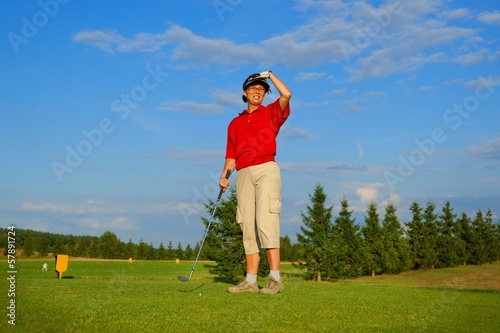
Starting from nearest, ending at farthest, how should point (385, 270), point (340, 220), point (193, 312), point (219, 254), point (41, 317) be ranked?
point (41, 317) < point (193, 312) < point (219, 254) < point (340, 220) < point (385, 270)

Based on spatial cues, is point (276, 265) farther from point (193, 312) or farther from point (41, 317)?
point (41, 317)

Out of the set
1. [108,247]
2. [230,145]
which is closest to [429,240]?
[230,145]

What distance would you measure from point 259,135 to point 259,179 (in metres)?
0.62

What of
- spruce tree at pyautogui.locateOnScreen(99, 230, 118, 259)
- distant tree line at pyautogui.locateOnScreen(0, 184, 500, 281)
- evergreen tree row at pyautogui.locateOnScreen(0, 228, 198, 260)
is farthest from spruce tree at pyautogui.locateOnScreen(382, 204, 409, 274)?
spruce tree at pyautogui.locateOnScreen(99, 230, 118, 259)

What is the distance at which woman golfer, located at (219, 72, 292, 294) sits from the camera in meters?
6.29

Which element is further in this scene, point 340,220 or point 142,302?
point 340,220

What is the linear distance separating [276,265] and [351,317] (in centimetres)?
206

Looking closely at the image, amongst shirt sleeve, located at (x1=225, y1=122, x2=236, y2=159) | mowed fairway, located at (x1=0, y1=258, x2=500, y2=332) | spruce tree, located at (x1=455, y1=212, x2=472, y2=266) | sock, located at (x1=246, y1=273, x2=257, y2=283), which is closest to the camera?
mowed fairway, located at (x1=0, y1=258, x2=500, y2=332)

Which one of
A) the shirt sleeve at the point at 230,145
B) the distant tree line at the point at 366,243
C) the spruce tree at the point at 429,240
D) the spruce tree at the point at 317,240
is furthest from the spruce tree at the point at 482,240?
the shirt sleeve at the point at 230,145

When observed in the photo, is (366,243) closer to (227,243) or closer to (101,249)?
(227,243)

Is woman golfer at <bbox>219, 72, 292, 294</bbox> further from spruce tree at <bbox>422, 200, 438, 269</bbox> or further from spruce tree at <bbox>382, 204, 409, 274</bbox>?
spruce tree at <bbox>422, 200, 438, 269</bbox>

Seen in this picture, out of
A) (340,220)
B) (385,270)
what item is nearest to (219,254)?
(340,220)

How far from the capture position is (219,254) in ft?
62.6

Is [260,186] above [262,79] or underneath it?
underneath
